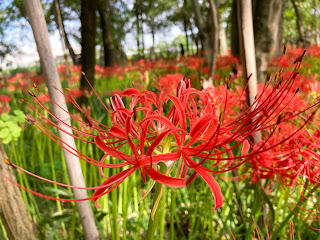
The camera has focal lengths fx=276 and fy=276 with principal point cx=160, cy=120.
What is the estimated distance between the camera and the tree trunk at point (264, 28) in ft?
7.39

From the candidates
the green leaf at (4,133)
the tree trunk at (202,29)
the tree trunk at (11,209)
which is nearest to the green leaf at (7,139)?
the green leaf at (4,133)

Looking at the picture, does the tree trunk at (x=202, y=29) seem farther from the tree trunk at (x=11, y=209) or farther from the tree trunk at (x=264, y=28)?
the tree trunk at (x=11, y=209)

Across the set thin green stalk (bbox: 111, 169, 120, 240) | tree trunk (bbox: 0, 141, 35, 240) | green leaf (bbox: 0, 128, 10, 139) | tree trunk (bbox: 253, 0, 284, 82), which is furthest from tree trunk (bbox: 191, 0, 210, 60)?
tree trunk (bbox: 0, 141, 35, 240)

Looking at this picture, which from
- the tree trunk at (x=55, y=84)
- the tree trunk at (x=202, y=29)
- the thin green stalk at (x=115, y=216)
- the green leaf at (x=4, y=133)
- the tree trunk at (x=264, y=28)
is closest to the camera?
the tree trunk at (x=55, y=84)

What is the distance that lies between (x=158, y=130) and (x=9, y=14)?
3.32 ft

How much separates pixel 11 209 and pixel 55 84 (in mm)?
480

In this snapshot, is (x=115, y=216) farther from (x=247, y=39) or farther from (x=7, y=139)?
(x=247, y=39)

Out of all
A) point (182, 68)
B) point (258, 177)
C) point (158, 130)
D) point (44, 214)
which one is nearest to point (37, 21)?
point (158, 130)

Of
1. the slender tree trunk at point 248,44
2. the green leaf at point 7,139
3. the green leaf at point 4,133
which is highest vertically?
the slender tree trunk at point 248,44

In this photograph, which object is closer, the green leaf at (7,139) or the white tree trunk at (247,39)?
the white tree trunk at (247,39)

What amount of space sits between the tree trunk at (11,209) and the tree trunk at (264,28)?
213cm

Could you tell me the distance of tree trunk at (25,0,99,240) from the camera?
34.4 inches

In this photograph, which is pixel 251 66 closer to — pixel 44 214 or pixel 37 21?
pixel 37 21

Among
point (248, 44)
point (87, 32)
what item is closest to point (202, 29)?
point (248, 44)
